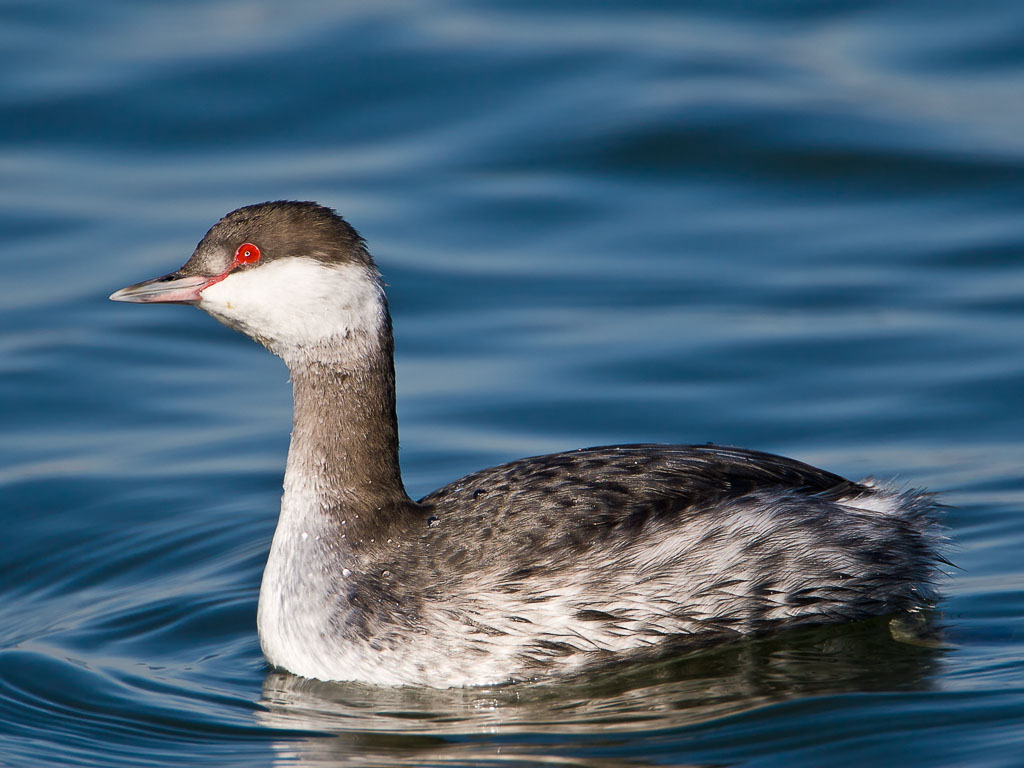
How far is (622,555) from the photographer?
21.2 feet

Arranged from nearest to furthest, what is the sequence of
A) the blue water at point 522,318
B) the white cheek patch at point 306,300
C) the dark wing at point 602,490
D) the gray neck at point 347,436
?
the blue water at point 522,318, the dark wing at point 602,490, the white cheek patch at point 306,300, the gray neck at point 347,436

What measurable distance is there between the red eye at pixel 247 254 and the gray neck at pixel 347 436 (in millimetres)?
438

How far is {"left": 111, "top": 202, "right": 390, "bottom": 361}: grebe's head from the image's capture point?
6.70 metres

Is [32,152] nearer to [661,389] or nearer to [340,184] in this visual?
[340,184]

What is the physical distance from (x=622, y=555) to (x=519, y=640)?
51cm

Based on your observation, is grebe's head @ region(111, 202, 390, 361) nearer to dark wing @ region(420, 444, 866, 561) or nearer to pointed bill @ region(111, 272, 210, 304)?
pointed bill @ region(111, 272, 210, 304)

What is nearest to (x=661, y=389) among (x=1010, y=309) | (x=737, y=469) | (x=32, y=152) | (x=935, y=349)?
(x=935, y=349)

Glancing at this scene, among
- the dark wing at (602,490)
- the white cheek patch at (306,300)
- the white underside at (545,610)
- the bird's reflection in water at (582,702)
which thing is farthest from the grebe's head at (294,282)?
the bird's reflection in water at (582,702)

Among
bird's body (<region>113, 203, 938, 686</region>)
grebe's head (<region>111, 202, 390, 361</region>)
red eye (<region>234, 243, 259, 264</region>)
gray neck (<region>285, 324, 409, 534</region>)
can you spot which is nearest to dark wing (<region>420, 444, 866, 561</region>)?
bird's body (<region>113, 203, 938, 686</region>)

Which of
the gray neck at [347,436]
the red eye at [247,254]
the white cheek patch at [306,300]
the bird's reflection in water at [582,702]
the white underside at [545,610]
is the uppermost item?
the red eye at [247,254]

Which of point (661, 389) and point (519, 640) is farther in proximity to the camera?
point (661, 389)

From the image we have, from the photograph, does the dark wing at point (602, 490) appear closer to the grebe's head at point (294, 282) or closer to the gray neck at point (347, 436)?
the gray neck at point (347, 436)

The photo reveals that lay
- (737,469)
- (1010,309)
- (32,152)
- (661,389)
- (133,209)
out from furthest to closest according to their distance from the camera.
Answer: (32,152), (133,209), (1010,309), (661,389), (737,469)

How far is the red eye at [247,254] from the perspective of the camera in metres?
6.76
